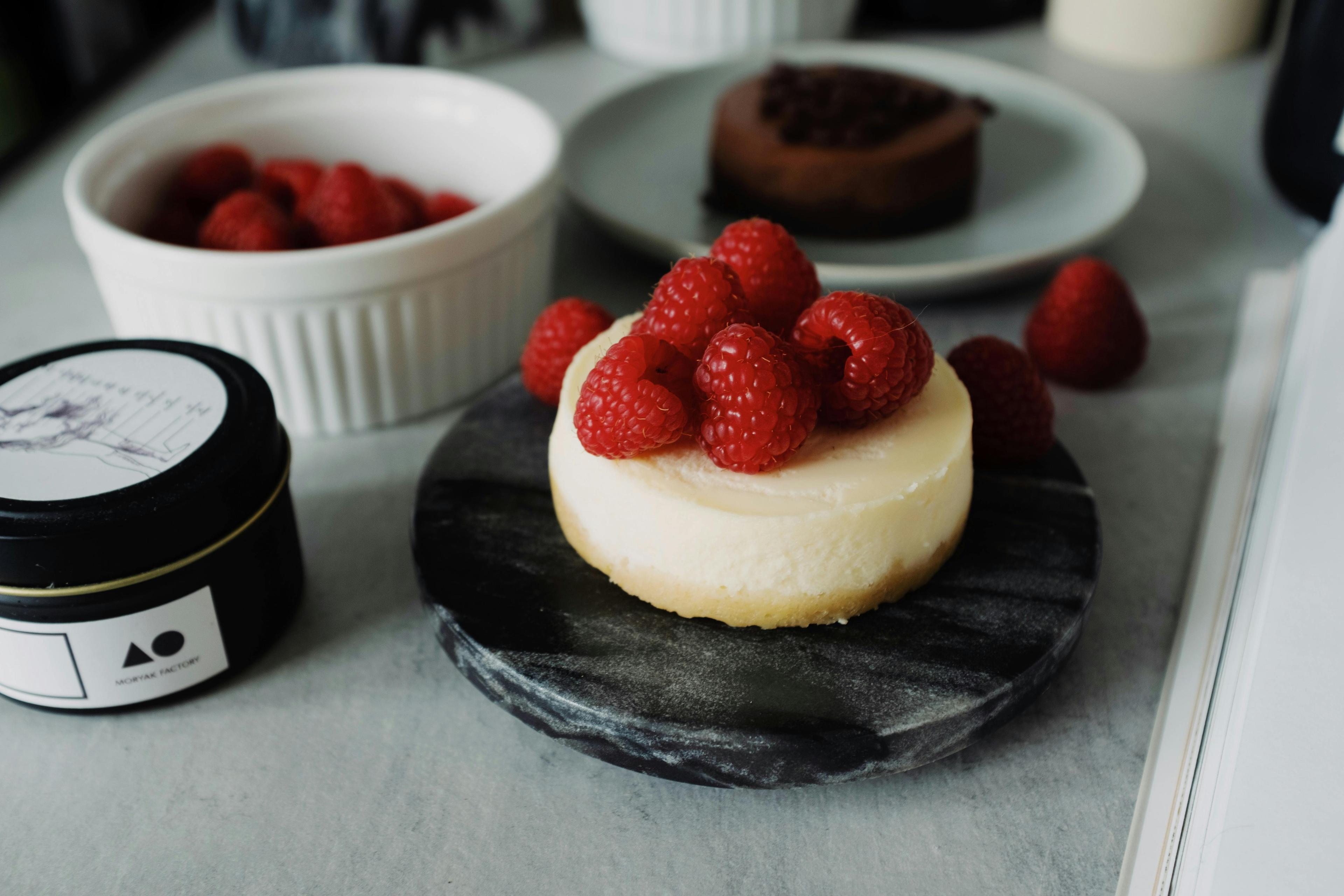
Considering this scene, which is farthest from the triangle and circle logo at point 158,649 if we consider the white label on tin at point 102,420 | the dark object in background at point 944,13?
the dark object in background at point 944,13

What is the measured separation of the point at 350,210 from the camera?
3.62ft

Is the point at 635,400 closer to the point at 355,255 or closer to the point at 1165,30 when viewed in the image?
the point at 355,255

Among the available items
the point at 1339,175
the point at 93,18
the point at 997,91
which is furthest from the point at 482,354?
the point at 93,18

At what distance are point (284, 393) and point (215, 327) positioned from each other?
0.09 m

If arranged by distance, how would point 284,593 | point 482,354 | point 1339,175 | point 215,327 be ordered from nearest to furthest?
1. point 284,593
2. point 215,327
3. point 482,354
4. point 1339,175

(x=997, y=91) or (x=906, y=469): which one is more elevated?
(x=906, y=469)

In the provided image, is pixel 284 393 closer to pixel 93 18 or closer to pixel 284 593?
pixel 284 593

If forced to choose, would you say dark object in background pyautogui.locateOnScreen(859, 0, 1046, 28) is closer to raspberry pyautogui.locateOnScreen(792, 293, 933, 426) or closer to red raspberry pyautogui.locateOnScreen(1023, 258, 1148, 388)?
red raspberry pyautogui.locateOnScreen(1023, 258, 1148, 388)

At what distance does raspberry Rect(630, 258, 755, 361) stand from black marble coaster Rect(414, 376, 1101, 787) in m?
0.19

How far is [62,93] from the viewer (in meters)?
1.85

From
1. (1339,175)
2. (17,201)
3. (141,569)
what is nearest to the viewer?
(141,569)

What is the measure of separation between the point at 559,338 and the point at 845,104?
63cm

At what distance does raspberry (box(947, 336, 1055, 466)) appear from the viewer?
91 cm

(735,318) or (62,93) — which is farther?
(62,93)
